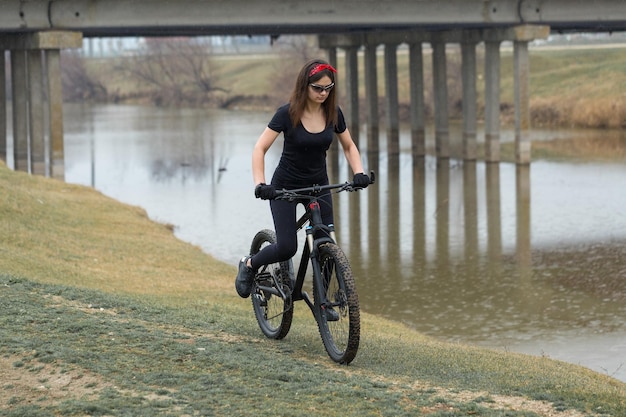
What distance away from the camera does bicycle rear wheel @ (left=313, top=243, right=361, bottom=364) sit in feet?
26.3

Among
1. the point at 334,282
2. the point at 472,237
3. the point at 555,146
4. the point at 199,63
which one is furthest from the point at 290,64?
the point at 334,282

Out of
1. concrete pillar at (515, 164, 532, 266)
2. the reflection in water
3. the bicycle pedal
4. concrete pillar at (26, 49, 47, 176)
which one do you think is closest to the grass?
the reflection in water

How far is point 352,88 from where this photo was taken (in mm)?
51312

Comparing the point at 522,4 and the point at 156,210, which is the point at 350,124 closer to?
the point at 522,4

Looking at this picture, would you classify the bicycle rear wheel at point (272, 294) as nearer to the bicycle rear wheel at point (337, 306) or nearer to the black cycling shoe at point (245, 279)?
the black cycling shoe at point (245, 279)

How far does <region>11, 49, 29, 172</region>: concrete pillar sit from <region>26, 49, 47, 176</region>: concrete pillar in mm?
1113

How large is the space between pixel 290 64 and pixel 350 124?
27025 mm

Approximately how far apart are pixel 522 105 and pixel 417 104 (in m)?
6.84

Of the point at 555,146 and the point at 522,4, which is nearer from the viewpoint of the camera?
the point at 522,4

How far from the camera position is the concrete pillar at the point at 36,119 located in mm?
36031

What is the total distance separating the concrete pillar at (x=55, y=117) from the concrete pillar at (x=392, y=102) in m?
15.1

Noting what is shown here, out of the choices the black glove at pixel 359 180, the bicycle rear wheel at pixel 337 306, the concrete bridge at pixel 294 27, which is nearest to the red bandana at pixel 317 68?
the black glove at pixel 359 180

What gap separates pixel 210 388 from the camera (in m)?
7.24

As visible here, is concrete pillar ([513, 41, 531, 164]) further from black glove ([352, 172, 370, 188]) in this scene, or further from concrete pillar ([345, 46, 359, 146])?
black glove ([352, 172, 370, 188])
